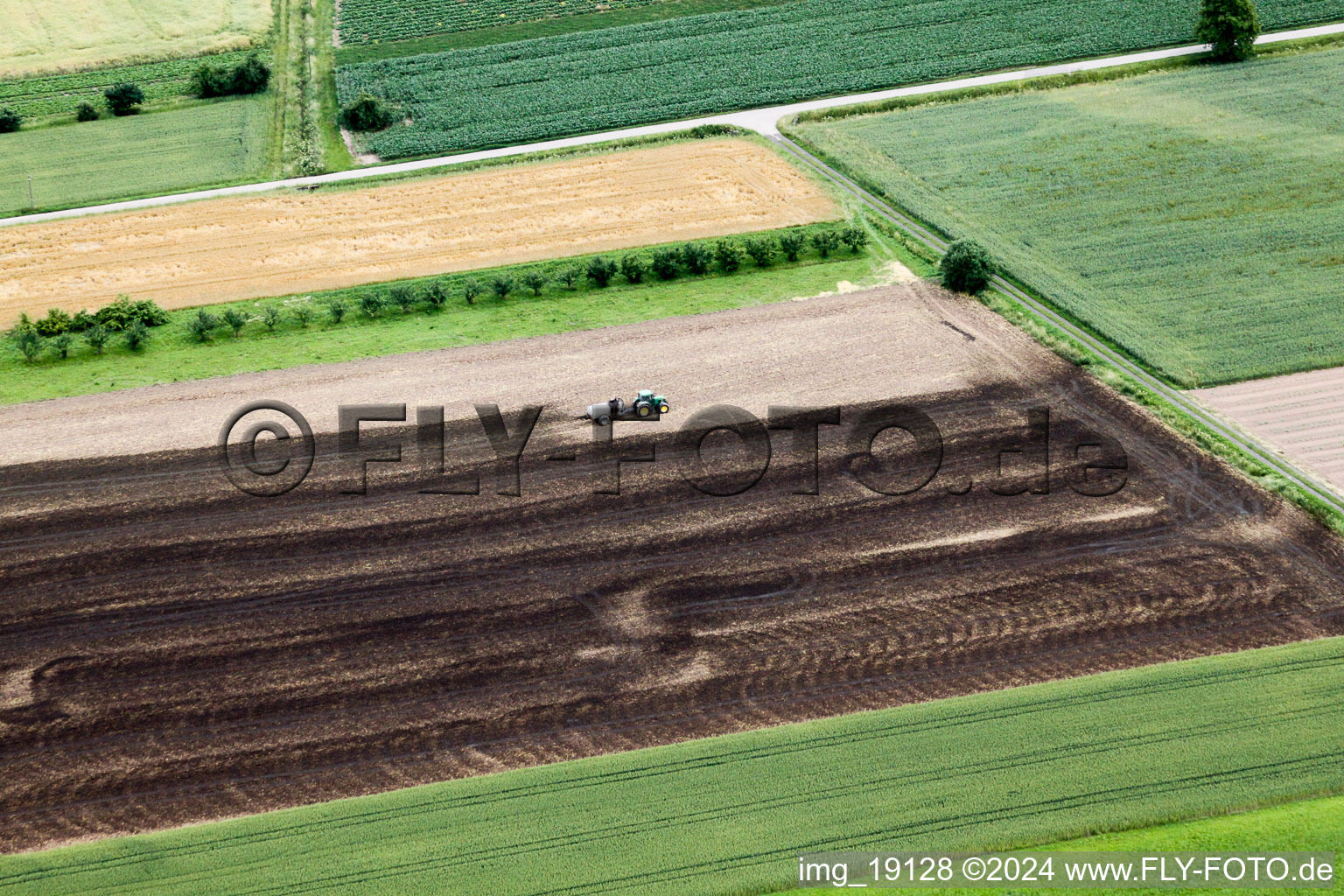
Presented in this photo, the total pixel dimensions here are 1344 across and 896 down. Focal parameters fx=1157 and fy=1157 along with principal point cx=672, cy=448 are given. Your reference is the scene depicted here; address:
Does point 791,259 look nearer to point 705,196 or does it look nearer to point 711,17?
point 705,196

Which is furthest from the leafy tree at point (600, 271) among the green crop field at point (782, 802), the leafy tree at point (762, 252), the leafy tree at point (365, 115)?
the green crop field at point (782, 802)

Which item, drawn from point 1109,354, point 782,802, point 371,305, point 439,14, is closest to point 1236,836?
point 782,802

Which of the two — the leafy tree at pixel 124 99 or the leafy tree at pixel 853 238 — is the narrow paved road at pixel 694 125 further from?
the leafy tree at pixel 853 238

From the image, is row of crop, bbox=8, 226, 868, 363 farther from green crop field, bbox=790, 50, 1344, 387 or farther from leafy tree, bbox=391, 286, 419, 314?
green crop field, bbox=790, 50, 1344, 387

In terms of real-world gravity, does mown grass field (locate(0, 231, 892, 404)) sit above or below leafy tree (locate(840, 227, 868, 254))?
below

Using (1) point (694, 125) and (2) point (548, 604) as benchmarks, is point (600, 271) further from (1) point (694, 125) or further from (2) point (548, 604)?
(2) point (548, 604)

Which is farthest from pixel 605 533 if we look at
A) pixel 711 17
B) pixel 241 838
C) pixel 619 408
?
pixel 711 17

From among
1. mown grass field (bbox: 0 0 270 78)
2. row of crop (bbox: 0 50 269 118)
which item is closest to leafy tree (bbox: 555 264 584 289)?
row of crop (bbox: 0 50 269 118)
